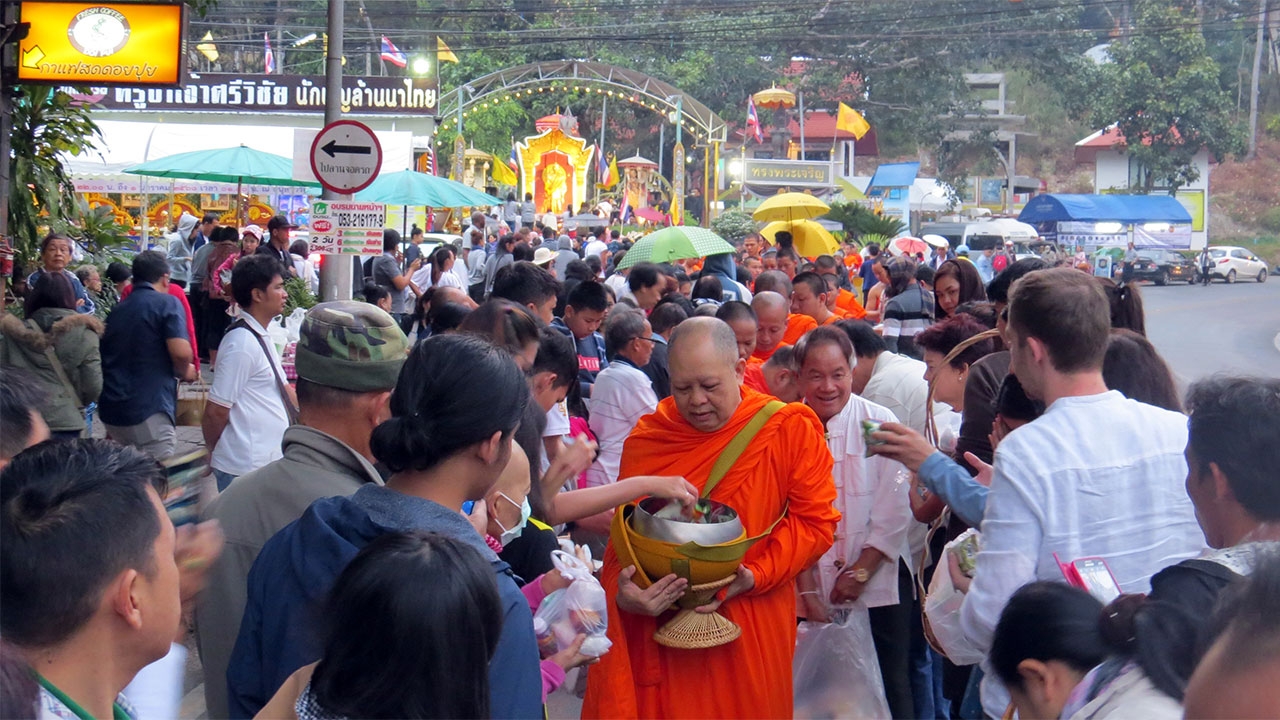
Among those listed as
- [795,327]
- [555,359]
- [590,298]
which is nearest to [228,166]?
[795,327]

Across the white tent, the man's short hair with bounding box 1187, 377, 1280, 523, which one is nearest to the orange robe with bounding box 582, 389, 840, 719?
the man's short hair with bounding box 1187, 377, 1280, 523

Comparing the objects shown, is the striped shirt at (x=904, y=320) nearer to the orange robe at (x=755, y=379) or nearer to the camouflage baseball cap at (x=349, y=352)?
the orange robe at (x=755, y=379)

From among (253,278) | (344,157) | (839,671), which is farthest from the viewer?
(344,157)

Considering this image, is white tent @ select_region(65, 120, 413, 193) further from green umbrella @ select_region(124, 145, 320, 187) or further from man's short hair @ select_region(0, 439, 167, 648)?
man's short hair @ select_region(0, 439, 167, 648)

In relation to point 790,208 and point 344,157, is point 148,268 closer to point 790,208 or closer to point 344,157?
point 344,157

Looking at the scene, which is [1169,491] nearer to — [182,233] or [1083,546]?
[1083,546]

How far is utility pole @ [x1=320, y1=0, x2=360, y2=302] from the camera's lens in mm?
9500

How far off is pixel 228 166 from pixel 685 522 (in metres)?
12.3

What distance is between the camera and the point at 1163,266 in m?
40.3

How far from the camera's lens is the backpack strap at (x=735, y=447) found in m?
3.94

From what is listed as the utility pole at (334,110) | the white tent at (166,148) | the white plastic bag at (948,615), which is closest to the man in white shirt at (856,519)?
the white plastic bag at (948,615)

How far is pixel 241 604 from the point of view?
8.73ft

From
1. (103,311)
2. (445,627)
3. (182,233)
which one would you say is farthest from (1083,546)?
(182,233)

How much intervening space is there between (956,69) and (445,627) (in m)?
48.4
